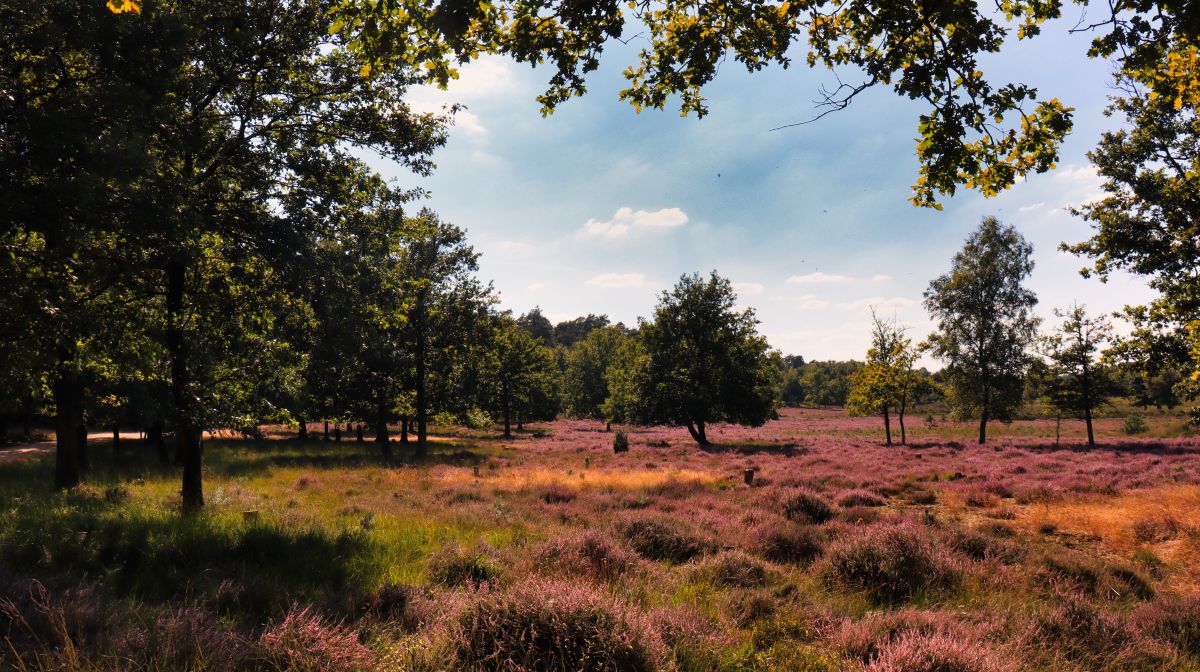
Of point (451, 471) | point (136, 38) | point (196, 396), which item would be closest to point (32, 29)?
point (136, 38)

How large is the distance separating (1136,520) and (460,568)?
1426 centimetres

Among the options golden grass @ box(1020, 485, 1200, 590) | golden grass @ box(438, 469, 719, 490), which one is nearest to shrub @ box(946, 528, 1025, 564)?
golden grass @ box(1020, 485, 1200, 590)

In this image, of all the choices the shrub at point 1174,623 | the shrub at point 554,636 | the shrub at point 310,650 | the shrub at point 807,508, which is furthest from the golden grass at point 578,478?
the shrub at point 310,650

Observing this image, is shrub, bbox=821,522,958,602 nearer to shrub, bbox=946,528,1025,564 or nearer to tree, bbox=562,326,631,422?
shrub, bbox=946,528,1025,564

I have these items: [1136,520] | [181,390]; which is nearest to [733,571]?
[1136,520]

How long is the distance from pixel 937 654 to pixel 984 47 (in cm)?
531

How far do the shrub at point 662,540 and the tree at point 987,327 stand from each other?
33.9 metres

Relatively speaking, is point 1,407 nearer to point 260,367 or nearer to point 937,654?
point 260,367

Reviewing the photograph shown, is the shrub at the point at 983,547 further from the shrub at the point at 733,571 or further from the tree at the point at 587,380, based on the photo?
the tree at the point at 587,380

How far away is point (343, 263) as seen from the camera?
1045 cm

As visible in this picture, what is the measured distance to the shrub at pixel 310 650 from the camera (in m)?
3.76

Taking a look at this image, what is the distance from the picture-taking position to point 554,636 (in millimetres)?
4211

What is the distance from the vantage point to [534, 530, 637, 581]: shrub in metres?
6.81

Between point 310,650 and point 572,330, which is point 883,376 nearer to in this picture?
point 310,650
